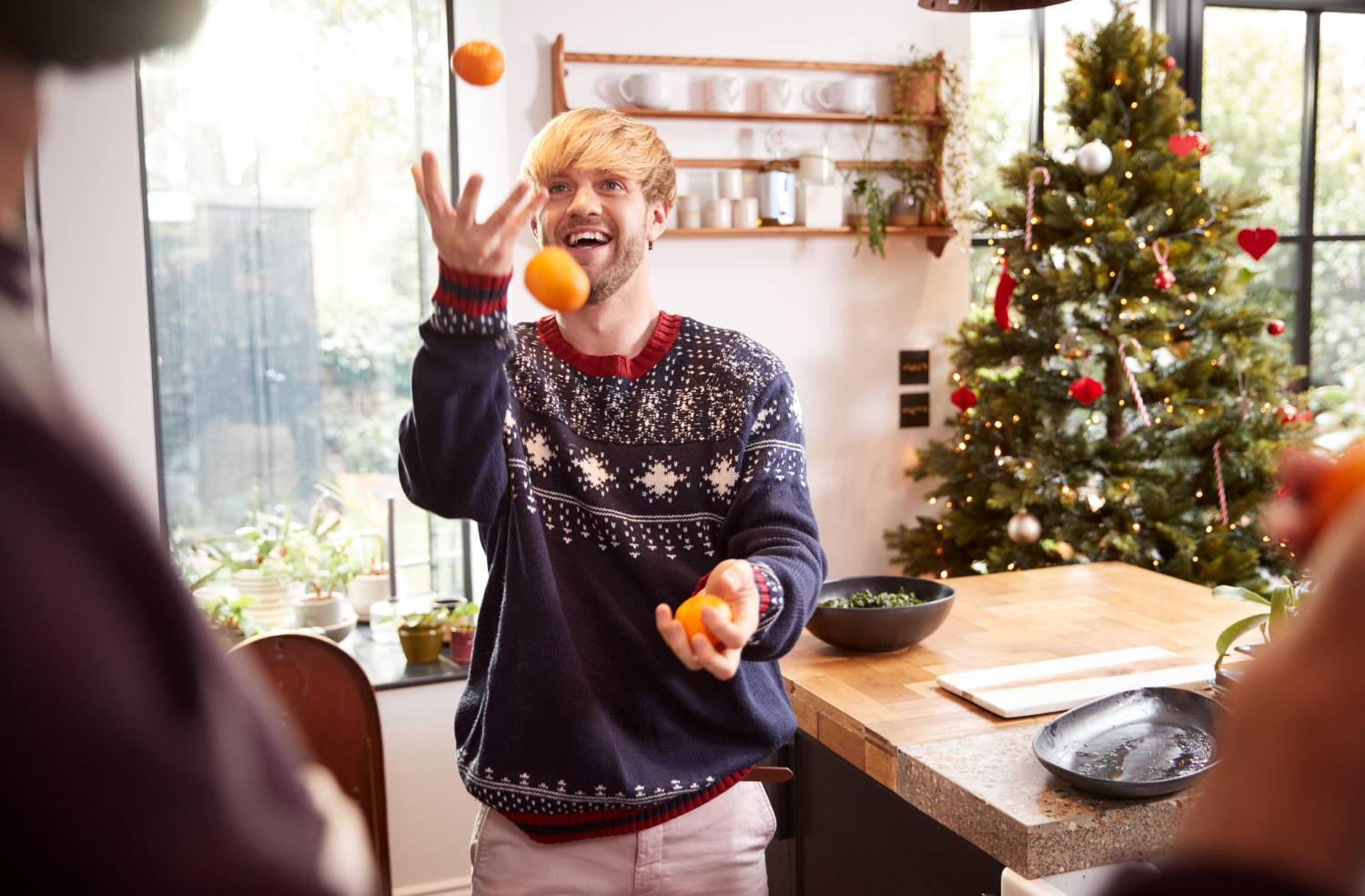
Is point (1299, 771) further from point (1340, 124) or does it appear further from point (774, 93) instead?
point (1340, 124)

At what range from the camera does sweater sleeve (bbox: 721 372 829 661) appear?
1287 millimetres

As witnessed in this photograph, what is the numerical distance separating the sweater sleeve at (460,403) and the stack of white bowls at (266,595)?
6.38 feet

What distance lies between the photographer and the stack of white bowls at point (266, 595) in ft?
10.3

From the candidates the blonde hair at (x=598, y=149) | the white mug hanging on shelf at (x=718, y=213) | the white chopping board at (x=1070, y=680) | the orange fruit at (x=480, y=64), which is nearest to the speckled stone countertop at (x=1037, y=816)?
the white chopping board at (x=1070, y=680)

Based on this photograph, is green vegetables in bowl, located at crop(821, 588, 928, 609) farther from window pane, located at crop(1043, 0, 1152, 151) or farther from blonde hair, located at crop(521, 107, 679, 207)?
→ window pane, located at crop(1043, 0, 1152, 151)

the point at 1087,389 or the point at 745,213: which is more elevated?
the point at 745,213

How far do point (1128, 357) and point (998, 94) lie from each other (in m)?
1.22

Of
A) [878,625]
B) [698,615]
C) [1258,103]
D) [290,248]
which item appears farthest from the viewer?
[1258,103]

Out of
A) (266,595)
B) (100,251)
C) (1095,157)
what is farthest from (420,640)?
(1095,157)

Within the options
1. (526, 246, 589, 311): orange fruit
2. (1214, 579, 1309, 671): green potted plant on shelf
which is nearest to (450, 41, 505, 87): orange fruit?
(526, 246, 589, 311): orange fruit

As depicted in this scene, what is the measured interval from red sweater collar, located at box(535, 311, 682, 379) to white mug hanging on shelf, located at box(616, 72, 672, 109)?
2.05m

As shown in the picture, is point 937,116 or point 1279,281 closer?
point 937,116

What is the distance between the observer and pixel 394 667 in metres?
3.14

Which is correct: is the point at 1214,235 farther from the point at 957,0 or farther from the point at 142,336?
the point at 142,336
